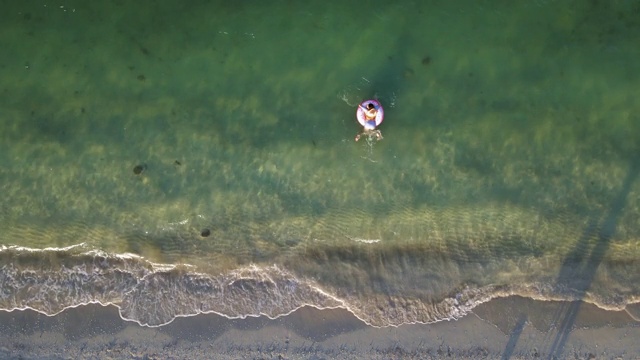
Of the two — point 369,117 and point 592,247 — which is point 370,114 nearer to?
point 369,117

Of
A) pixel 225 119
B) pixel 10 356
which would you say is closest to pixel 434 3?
pixel 225 119

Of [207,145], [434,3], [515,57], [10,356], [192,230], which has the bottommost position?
[10,356]

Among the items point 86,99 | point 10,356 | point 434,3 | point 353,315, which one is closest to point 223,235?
point 353,315

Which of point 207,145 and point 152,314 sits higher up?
point 207,145

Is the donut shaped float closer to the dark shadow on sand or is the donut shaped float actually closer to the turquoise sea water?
the turquoise sea water

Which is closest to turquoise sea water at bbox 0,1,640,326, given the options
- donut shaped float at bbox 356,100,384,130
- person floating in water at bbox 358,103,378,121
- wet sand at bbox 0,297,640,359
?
wet sand at bbox 0,297,640,359

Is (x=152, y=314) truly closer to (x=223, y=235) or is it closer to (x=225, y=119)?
(x=223, y=235)
